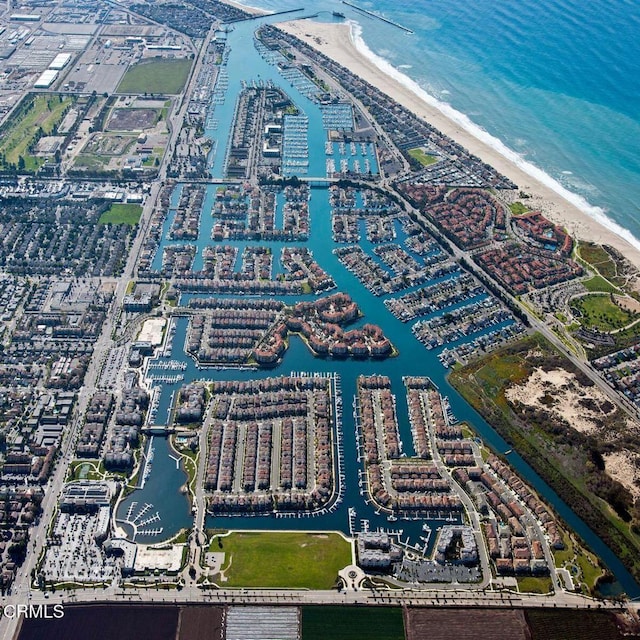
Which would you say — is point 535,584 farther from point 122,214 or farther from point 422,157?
point 422,157

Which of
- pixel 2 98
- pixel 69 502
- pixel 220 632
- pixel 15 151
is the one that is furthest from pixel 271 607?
pixel 2 98

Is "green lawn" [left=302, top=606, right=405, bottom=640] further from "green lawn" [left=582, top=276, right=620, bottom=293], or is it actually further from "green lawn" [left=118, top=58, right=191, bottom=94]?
"green lawn" [left=118, top=58, right=191, bottom=94]

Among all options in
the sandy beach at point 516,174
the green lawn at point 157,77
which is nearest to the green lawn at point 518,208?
the sandy beach at point 516,174

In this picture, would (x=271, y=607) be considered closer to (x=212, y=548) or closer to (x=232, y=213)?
(x=212, y=548)

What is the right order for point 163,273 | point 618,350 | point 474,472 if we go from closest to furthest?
1. point 474,472
2. point 618,350
3. point 163,273

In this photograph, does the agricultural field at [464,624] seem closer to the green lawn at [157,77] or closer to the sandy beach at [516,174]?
the sandy beach at [516,174]

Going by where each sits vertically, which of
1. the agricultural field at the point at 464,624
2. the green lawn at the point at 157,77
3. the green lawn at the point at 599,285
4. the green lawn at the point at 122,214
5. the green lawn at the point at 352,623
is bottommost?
the green lawn at the point at 352,623
